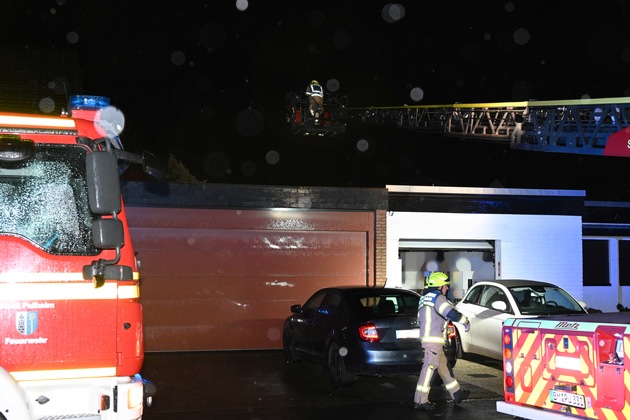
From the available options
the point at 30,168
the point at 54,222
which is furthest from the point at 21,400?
the point at 30,168

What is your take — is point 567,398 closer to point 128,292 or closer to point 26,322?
point 128,292

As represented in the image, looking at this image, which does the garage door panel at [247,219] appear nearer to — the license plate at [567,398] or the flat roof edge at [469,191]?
the flat roof edge at [469,191]

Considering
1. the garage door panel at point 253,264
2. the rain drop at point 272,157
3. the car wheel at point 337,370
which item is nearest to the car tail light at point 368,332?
the car wheel at point 337,370

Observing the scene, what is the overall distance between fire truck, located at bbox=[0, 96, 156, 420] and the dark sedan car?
543 centimetres

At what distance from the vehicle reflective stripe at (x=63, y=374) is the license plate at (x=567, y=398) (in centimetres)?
382

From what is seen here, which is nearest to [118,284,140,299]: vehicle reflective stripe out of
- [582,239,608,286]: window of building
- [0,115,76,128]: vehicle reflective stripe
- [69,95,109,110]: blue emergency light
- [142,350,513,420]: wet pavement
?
[0,115,76,128]: vehicle reflective stripe

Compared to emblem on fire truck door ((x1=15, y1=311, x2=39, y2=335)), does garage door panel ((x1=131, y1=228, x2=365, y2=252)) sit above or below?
above

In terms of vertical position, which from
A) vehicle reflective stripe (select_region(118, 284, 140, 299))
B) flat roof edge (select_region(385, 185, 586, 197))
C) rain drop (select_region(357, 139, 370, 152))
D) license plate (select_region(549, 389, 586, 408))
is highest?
rain drop (select_region(357, 139, 370, 152))

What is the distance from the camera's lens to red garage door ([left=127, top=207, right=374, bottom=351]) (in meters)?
15.1

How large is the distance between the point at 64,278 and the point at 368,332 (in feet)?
19.7

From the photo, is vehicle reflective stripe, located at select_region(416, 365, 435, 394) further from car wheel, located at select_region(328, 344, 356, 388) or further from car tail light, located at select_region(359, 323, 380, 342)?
car wheel, located at select_region(328, 344, 356, 388)

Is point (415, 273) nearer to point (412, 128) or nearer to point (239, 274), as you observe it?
point (239, 274)

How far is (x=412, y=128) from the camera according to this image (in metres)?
36.3

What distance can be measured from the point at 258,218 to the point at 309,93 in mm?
14203
